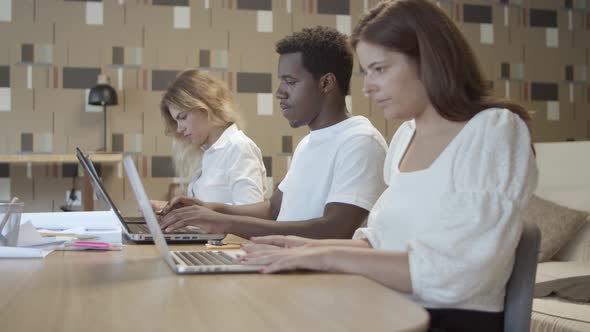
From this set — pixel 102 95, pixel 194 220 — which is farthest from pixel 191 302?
pixel 102 95

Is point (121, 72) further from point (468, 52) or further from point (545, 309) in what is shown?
point (468, 52)

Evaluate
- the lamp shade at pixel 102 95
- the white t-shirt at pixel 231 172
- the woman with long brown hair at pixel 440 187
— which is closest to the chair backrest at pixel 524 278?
the woman with long brown hair at pixel 440 187

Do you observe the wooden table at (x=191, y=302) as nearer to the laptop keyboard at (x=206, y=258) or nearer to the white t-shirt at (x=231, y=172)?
the laptop keyboard at (x=206, y=258)

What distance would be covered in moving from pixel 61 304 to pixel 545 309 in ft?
6.02

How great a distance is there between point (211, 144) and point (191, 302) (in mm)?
2095

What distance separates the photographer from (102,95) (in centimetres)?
427

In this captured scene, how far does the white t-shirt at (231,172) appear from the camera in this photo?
8.59 feet

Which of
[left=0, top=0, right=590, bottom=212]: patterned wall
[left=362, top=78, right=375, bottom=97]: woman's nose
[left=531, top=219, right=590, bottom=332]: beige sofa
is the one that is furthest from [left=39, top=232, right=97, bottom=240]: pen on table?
[left=0, top=0, right=590, bottom=212]: patterned wall

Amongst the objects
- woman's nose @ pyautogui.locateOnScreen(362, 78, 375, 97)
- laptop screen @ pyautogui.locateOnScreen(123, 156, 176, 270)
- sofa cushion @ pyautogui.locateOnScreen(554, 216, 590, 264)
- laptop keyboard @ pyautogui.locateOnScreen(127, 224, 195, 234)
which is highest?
woman's nose @ pyautogui.locateOnScreen(362, 78, 375, 97)

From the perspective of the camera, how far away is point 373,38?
1.34 m

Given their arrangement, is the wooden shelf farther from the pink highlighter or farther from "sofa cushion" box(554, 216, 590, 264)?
the pink highlighter

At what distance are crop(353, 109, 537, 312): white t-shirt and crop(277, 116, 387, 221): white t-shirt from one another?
Answer: 632 millimetres

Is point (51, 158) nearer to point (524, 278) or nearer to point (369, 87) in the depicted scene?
point (369, 87)

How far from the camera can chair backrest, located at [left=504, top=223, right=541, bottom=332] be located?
44.9 inches
